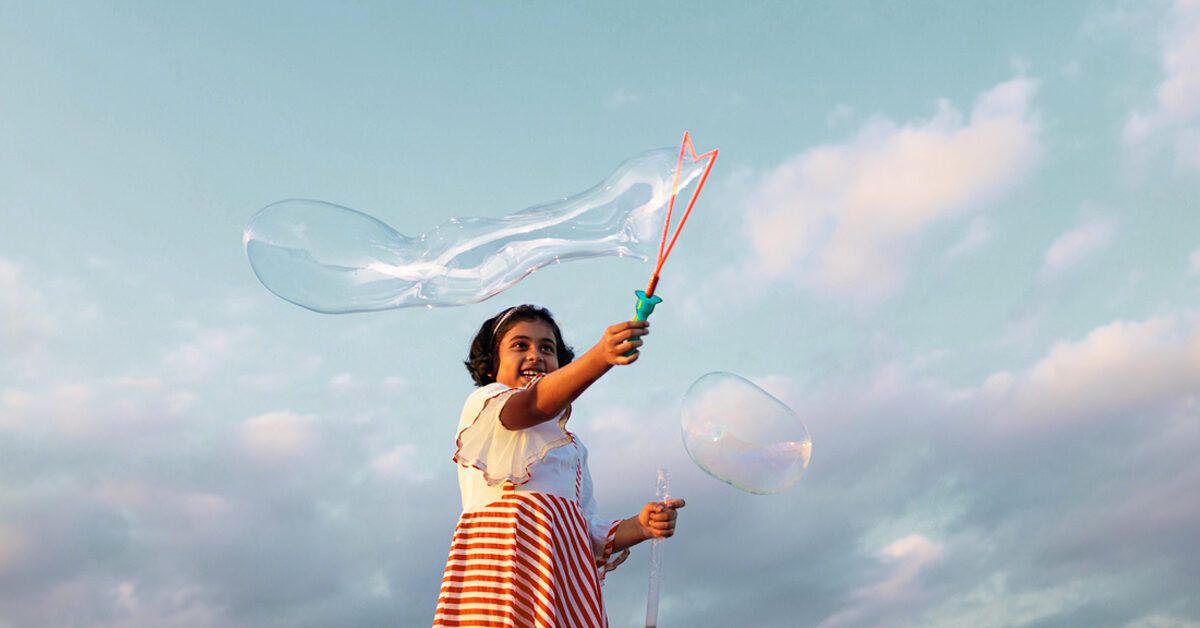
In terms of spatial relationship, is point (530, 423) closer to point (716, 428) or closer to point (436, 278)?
point (436, 278)

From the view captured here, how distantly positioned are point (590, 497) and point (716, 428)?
2.94 ft

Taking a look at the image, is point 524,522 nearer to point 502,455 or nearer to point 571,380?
point 502,455

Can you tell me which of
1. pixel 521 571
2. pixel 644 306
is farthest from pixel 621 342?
pixel 521 571

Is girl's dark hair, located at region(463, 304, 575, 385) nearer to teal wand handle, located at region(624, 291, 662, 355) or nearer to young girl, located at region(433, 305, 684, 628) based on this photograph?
young girl, located at region(433, 305, 684, 628)

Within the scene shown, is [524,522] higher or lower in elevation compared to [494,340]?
lower

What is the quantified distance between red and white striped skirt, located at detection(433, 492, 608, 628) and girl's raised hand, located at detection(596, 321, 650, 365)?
126 centimetres

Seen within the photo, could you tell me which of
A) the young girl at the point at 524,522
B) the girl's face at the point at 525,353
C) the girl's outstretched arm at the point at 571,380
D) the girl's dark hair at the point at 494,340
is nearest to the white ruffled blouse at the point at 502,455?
the young girl at the point at 524,522

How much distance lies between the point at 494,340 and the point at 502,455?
111 cm

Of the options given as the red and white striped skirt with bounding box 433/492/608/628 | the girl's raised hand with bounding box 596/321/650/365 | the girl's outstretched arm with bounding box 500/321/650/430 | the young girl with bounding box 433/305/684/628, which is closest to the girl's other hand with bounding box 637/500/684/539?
the young girl with bounding box 433/305/684/628

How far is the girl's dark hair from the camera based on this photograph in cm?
598

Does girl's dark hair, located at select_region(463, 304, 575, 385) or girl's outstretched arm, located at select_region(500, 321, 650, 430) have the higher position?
girl's dark hair, located at select_region(463, 304, 575, 385)

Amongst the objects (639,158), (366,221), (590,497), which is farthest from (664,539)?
(366,221)

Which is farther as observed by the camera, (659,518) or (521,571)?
(659,518)

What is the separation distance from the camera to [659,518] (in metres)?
5.33
